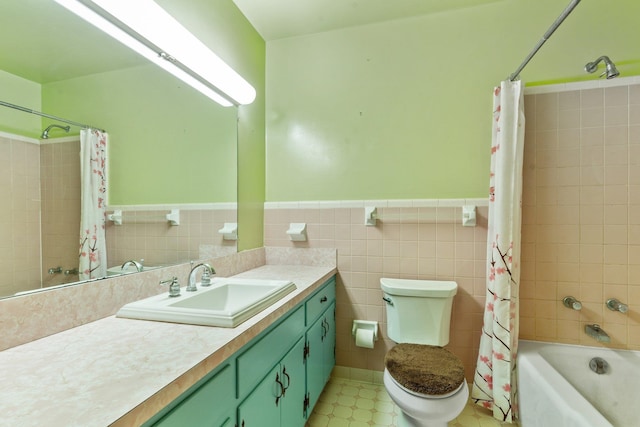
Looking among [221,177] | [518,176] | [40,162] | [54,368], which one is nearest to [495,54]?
[518,176]

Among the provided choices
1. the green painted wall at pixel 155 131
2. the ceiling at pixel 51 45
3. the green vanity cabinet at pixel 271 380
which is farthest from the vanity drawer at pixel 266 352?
the ceiling at pixel 51 45

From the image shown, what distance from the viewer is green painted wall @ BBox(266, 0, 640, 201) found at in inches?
67.8

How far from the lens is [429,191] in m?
1.91

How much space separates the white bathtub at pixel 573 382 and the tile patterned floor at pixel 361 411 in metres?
0.25

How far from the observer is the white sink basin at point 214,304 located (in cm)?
96

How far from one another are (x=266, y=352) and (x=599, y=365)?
1821 millimetres

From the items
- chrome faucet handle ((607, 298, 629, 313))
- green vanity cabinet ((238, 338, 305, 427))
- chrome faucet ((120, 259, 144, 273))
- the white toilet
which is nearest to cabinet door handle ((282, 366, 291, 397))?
green vanity cabinet ((238, 338, 305, 427))

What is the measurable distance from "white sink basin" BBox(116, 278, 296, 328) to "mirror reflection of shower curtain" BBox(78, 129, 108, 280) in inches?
7.7

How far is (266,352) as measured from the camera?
1.07 metres

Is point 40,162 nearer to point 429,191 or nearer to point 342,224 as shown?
point 342,224

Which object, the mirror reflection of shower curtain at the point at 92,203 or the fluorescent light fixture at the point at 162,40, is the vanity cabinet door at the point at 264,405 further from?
the fluorescent light fixture at the point at 162,40

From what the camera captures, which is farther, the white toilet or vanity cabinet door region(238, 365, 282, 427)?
the white toilet

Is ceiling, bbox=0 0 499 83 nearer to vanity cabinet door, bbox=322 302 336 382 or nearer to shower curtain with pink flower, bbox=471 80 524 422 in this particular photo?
vanity cabinet door, bbox=322 302 336 382

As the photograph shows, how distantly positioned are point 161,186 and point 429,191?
1.57 metres
